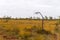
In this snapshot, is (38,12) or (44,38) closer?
(44,38)

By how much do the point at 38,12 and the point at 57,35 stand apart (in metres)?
4.82

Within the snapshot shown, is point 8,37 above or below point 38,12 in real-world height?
below

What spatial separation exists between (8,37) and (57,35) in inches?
329

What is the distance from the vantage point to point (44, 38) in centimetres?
3772

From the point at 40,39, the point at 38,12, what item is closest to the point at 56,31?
the point at 38,12

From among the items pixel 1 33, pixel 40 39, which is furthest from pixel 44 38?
pixel 1 33

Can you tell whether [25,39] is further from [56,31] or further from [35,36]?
[56,31]

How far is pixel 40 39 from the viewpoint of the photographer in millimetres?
36438

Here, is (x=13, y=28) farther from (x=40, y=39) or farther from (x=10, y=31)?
(x=40, y=39)

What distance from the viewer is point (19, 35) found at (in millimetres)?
38312

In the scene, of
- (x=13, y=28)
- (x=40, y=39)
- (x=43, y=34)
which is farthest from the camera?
→ (x=13, y=28)

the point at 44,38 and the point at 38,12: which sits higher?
the point at 38,12

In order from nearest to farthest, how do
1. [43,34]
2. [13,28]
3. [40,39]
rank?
1. [40,39]
2. [43,34]
3. [13,28]

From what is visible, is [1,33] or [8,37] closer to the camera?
[8,37]
